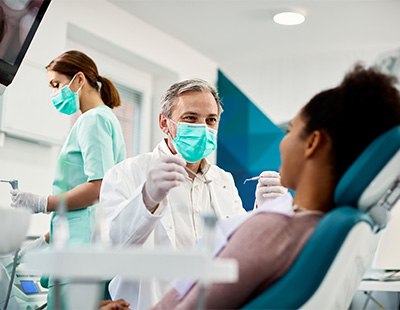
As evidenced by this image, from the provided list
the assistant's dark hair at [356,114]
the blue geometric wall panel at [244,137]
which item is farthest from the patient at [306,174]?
the blue geometric wall panel at [244,137]

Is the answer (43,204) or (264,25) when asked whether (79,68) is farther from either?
(264,25)

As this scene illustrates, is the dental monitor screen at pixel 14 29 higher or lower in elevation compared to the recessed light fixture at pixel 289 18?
lower

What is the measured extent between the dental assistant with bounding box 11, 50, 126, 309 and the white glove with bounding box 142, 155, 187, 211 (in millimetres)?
499

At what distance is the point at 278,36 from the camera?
419 cm

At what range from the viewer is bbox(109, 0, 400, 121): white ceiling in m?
3.72

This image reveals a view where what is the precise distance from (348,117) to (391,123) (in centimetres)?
8

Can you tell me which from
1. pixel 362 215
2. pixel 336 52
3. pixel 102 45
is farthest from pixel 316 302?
pixel 336 52

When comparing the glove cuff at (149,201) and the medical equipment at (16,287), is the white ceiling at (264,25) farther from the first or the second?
the glove cuff at (149,201)

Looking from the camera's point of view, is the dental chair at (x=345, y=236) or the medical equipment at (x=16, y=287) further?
the medical equipment at (x=16, y=287)

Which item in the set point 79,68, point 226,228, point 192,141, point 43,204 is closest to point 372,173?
point 226,228

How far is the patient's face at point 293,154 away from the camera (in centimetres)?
120

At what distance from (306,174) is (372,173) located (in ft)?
0.50

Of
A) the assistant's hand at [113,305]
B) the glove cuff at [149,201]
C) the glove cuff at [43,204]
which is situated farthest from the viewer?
the glove cuff at [43,204]

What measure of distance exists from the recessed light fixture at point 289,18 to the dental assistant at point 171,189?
1876 mm
